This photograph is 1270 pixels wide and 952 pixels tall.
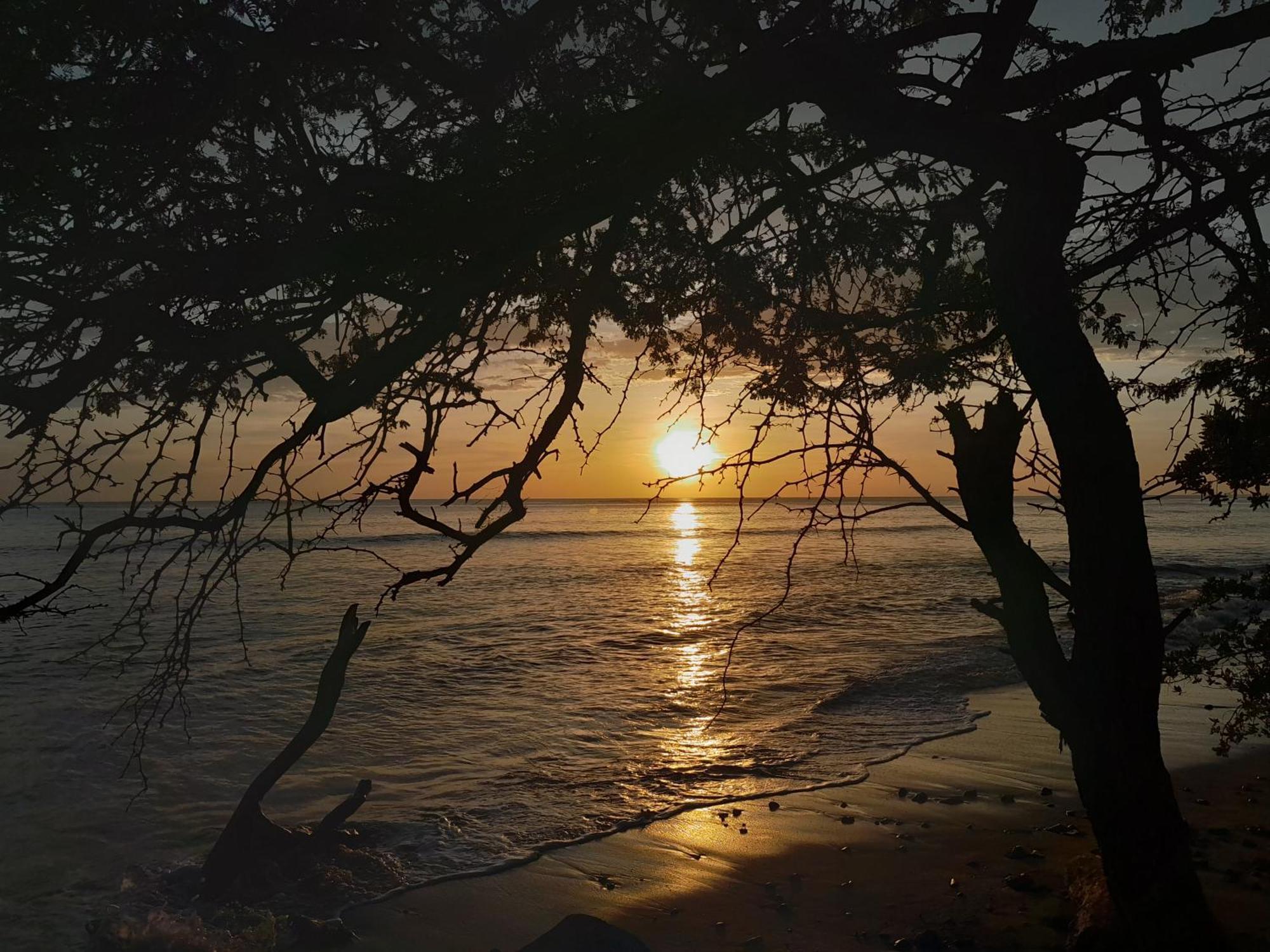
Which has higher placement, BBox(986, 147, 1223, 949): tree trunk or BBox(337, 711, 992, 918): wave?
BBox(986, 147, 1223, 949): tree trunk

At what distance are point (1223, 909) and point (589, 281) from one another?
5.49 meters

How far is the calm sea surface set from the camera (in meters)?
8.47

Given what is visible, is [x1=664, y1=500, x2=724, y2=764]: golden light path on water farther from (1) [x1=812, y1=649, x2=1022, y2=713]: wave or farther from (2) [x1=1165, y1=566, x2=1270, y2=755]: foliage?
(2) [x1=1165, y1=566, x2=1270, y2=755]: foliage

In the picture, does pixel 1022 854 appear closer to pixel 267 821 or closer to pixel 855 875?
pixel 855 875

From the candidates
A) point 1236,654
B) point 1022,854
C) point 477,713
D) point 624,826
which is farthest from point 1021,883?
point 477,713

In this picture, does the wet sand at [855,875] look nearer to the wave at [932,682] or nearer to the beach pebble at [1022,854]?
the beach pebble at [1022,854]

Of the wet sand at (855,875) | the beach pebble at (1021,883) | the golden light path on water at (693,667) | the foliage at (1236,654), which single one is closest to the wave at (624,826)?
the wet sand at (855,875)

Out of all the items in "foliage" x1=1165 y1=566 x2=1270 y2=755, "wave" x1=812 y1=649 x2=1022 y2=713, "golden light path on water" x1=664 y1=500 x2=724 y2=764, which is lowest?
"wave" x1=812 y1=649 x2=1022 y2=713

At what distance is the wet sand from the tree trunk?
3.84 ft

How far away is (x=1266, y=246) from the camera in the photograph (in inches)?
193

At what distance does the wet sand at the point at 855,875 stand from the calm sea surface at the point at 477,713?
715 millimetres

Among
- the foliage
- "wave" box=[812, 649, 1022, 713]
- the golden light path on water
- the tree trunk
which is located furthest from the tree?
"wave" box=[812, 649, 1022, 713]

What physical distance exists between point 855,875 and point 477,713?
23.7ft

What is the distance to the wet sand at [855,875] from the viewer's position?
593cm
